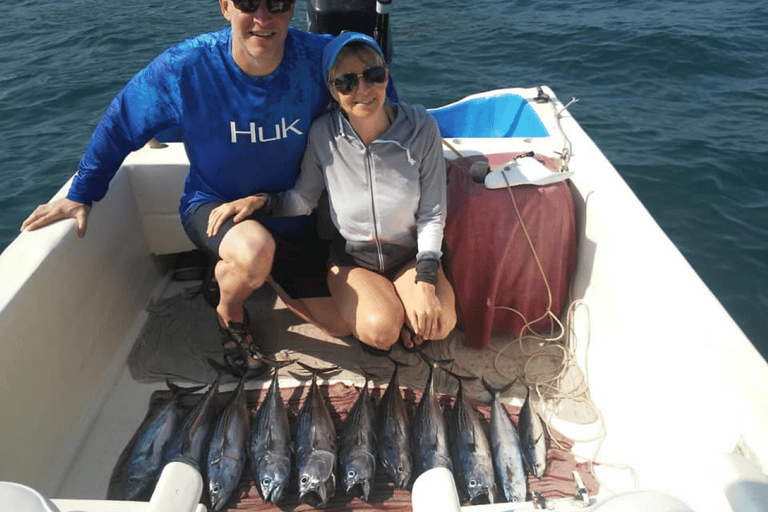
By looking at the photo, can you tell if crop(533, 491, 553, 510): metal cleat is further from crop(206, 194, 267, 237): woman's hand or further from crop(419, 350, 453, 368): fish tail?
crop(206, 194, 267, 237): woman's hand

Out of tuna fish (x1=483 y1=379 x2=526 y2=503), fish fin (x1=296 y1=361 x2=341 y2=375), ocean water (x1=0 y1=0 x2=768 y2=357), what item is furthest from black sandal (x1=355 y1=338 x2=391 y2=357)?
ocean water (x1=0 y1=0 x2=768 y2=357)

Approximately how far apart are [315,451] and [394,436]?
0.36 metres

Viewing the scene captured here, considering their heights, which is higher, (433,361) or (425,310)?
(425,310)

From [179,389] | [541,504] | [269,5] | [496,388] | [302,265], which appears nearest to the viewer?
[541,504]

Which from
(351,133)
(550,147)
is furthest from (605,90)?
(351,133)

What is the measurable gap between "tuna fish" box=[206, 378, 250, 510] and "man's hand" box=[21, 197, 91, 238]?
1077mm

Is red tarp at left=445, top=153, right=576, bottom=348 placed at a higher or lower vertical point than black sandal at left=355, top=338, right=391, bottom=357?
higher

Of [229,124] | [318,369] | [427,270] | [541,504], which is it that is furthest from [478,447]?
[229,124]

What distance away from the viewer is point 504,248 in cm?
304

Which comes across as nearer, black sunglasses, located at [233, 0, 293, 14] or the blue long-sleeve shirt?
black sunglasses, located at [233, 0, 293, 14]

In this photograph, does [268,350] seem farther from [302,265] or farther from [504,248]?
[504,248]

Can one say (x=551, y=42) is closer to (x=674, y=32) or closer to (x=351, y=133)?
(x=674, y=32)

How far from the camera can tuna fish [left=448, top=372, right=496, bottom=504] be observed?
8.04ft

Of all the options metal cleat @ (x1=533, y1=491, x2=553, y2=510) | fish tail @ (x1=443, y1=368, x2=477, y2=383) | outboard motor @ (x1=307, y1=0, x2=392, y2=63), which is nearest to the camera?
metal cleat @ (x1=533, y1=491, x2=553, y2=510)
